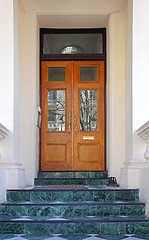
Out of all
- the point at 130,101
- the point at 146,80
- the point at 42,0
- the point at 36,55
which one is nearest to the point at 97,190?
the point at 130,101

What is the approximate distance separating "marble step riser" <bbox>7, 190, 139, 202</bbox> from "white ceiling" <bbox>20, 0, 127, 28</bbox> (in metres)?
3.05

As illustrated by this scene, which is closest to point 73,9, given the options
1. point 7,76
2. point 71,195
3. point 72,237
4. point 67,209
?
point 7,76

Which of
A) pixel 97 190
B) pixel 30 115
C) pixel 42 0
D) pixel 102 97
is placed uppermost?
pixel 42 0

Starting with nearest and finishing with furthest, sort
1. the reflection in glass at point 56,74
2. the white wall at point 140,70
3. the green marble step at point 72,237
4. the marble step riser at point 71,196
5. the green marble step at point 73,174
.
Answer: the green marble step at point 72,237 < the marble step riser at point 71,196 < the white wall at point 140,70 < the green marble step at point 73,174 < the reflection in glass at point 56,74

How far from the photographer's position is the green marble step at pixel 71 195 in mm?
3850

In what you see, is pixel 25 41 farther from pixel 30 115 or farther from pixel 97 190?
pixel 97 190

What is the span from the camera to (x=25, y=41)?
537 centimetres

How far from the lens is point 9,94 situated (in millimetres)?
4277

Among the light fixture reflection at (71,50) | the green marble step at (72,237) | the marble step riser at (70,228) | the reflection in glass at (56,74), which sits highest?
the light fixture reflection at (71,50)

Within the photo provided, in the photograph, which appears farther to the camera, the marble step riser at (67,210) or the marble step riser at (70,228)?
the marble step riser at (67,210)

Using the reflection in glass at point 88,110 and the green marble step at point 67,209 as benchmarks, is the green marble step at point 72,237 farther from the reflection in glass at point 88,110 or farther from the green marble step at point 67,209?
the reflection in glass at point 88,110

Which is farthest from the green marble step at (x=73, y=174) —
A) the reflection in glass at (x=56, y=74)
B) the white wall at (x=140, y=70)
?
the reflection in glass at (x=56, y=74)

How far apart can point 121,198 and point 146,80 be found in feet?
5.36

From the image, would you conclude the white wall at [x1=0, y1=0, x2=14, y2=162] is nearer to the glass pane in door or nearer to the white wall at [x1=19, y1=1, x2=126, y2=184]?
the white wall at [x1=19, y1=1, x2=126, y2=184]
